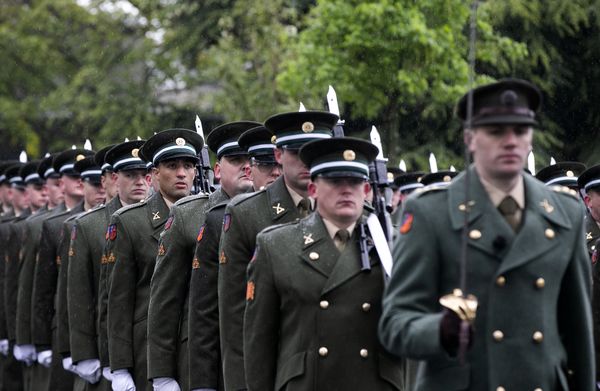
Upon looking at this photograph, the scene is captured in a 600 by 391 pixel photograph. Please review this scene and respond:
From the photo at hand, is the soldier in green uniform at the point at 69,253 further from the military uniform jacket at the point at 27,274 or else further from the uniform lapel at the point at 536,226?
the uniform lapel at the point at 536,226

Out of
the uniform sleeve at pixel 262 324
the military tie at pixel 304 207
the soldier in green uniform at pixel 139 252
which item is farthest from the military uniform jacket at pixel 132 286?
the uniform sleeve at pixel 262 324

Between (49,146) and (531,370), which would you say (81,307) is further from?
(49,146)

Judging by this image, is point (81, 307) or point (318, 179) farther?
point (81, 307)

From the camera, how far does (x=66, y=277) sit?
41.0 feet

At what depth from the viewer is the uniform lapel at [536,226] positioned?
5.87m

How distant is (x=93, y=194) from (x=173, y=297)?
4.20 meters

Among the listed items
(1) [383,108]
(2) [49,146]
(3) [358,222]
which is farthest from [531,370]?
(2) [49,146]

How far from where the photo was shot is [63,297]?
12531 mm

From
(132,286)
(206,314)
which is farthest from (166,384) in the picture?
(132,286)

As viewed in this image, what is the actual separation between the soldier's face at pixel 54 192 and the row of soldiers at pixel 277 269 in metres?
1.45

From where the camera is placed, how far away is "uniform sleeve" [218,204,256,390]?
8312 millimetres

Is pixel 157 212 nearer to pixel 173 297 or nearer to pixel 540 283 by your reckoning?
pixel 173 297

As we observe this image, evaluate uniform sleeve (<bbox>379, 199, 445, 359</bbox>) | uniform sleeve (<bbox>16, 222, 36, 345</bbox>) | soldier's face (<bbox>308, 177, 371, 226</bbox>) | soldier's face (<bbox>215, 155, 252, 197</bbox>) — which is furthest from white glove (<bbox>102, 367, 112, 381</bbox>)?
uniform sleeve (<bbox>379, 199, 445, 359</bbox>)

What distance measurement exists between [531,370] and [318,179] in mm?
1784
